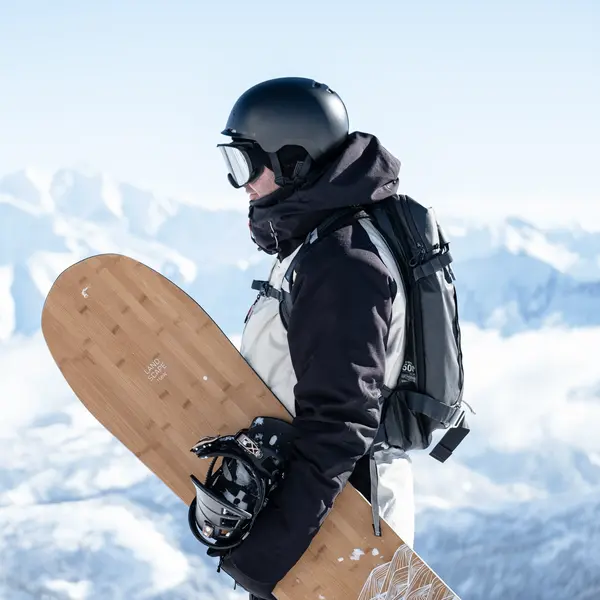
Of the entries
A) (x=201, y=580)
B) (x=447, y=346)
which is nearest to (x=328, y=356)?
(x=447, y=346)

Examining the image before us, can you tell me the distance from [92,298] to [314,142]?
85 cm

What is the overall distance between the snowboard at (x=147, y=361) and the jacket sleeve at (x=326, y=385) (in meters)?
0.46

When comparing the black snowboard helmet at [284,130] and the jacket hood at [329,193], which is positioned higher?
the black snowboard helmet at [284,130]

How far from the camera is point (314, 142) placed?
2.33 metres

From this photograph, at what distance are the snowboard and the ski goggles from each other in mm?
410

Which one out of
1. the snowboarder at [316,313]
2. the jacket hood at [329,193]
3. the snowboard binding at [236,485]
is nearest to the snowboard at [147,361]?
the snowboarder at [316,313]

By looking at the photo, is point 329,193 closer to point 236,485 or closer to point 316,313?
point 316,313

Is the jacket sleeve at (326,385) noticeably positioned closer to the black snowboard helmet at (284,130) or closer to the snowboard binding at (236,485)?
the snowboard binding at (236,485)

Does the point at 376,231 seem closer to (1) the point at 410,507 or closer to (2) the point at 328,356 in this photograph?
(2) the point at 328,356

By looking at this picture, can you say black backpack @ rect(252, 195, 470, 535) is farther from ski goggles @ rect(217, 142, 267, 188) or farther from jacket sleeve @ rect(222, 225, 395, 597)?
ski goggles @ rect(217, 142, 267, 188)

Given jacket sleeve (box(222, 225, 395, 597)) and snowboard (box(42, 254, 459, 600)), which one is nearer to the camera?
jacket sleeve (box(222, 225, 395, 597))

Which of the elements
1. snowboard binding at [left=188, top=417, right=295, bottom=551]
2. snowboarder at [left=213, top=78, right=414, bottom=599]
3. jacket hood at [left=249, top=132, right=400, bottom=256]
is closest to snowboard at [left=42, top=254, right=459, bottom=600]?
snowboarder at [left=213, top=78, right=414, bottom=599]

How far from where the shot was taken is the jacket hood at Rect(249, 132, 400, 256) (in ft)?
7.02

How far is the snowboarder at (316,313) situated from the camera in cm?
194
